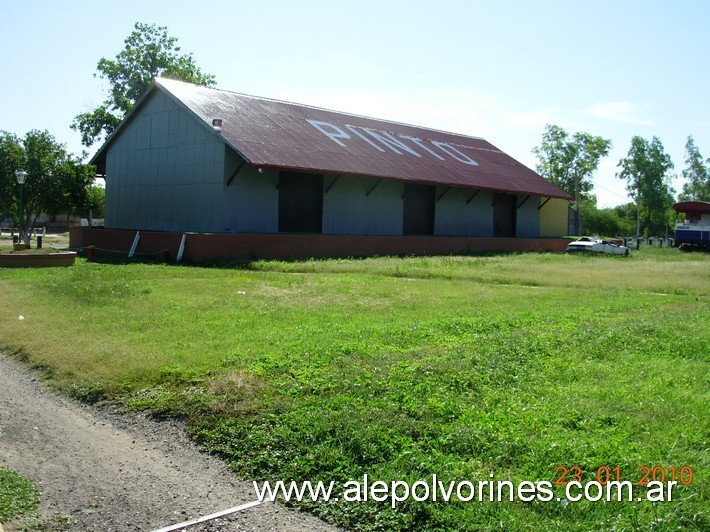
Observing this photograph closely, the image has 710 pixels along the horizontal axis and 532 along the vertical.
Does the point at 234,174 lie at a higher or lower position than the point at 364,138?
lower

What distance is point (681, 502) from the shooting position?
4.26 meters

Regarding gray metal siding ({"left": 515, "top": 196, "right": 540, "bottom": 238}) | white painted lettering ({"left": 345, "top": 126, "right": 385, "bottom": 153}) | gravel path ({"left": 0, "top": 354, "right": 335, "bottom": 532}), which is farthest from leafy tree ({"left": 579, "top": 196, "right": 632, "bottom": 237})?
gravel path ({"left": 0, "top": 354, "right": 335, "bottom": 532})

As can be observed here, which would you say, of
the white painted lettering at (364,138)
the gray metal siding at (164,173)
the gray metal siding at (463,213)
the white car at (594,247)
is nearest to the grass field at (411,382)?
the gray metal siding at (164,173)

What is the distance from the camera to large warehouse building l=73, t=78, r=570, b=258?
26.3 metres

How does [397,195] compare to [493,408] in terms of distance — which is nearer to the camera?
[493,408]

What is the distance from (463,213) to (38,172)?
2241 cm

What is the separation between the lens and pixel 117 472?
17.4ft

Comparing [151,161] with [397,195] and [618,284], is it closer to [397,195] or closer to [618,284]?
[397,195]

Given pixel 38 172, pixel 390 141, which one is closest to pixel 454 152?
pixel 390 141

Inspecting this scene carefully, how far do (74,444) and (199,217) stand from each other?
22070 millimetres

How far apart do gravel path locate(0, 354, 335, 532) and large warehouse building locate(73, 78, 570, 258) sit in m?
17.6

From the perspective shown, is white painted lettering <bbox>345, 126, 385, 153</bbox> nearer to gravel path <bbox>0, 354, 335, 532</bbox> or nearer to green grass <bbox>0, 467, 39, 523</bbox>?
gravel path <bbox>0, 354, 335, 532</bbox>

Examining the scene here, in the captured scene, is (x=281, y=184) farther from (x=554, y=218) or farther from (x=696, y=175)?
(x=696, y=175)

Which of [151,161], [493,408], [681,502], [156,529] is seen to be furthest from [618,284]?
[151,161]
